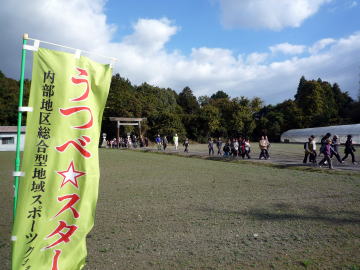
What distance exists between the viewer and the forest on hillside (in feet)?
139

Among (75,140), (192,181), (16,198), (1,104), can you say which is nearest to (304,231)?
(75,140)

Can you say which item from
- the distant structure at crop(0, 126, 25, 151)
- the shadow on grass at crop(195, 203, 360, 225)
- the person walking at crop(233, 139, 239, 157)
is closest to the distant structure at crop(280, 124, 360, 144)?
the person walking at crop(233, 139, 239, 157)

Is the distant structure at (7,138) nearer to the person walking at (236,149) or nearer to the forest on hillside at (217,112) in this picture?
the forest on hillside at (217,112)

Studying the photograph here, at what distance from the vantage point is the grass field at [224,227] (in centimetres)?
398

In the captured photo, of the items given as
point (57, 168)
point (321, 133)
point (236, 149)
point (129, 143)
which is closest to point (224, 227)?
point (57, 168)

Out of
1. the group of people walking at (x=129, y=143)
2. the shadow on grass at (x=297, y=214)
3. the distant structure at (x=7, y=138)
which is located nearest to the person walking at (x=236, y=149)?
the shadow on grass at (x=297, y=214)

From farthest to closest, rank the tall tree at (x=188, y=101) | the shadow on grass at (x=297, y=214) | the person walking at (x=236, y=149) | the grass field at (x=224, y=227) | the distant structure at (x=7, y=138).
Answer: the tall tree at (x=188, y=101)
the distant structure at (x=7, y=138)
the person walking at (x=236, y=149)
the shadow on grass at (x=297, y=214)
the grass field at (x=224, y=227)

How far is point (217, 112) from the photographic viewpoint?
160 ft

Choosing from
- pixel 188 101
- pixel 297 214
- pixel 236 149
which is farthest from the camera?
pixel 188 101

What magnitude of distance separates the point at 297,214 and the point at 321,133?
3869 cm

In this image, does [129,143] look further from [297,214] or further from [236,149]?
[297,214]

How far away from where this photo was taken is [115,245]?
4.57m

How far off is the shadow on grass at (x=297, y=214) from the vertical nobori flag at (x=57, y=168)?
3926 millimetres

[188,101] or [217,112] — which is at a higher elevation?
[188,101]
